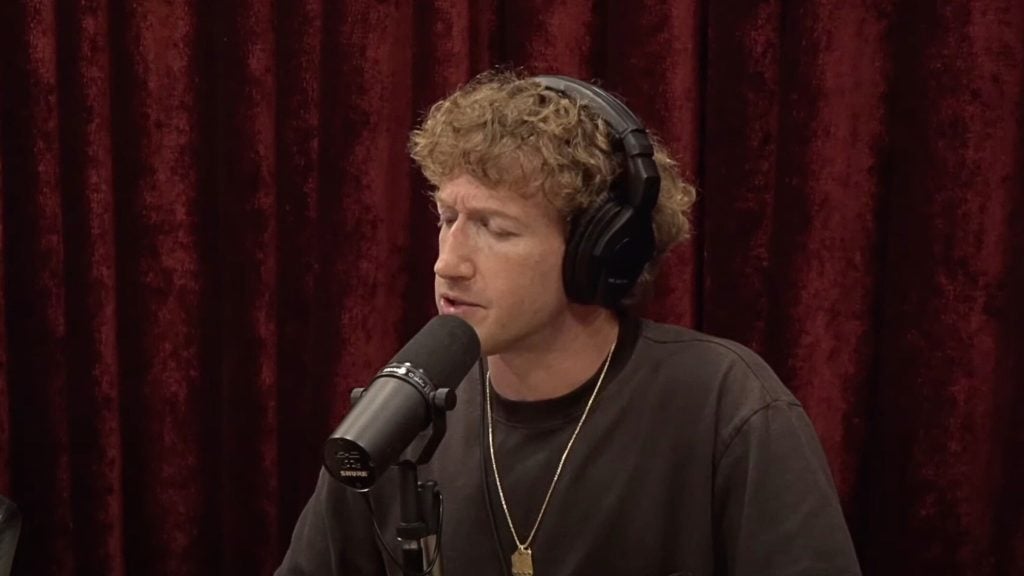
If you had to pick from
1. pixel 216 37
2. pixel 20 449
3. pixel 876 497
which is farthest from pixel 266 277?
pixel 876 497

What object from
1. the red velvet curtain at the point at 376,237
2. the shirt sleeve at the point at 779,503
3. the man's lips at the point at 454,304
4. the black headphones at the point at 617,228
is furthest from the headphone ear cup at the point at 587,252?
the red velvet curtain at the point at 376,237

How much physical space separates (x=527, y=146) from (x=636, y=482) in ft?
1.25

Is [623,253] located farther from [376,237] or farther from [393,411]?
[376,237]

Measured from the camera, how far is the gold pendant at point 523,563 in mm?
1188

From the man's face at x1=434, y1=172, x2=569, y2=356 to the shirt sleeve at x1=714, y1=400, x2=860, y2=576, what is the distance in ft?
0.84

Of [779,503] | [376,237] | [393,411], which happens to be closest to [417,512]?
[393,411]

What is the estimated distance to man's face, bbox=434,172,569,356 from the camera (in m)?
1.12

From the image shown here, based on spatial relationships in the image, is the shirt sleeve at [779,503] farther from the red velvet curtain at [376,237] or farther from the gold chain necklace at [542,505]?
the red velvet curtain at [376,237]

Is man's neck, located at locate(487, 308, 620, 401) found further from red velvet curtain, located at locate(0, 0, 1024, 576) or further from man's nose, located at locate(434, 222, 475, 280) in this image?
red velvet curtain, located at locate(0, 0, 1024, 576)

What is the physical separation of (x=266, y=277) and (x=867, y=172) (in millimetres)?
1046

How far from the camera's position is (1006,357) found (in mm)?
1670

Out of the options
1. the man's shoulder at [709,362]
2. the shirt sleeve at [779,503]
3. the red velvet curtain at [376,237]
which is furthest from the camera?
the red velvet curtain at [376,237]

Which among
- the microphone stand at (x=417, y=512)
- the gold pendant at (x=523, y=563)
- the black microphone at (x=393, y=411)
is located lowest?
the gold pendant at (x=523, y=563)

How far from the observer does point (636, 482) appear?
118 centimetres
